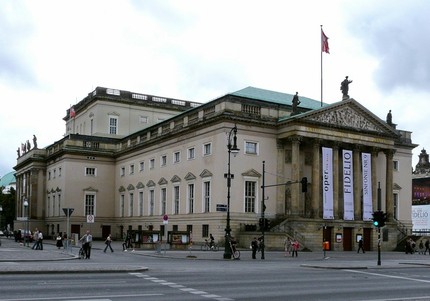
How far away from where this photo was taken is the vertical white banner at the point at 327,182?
2559 inches

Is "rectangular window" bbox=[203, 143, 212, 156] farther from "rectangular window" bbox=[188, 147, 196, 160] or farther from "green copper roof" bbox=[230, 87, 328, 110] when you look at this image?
"green copper roof" bbox=[230, 87, 328, 110]

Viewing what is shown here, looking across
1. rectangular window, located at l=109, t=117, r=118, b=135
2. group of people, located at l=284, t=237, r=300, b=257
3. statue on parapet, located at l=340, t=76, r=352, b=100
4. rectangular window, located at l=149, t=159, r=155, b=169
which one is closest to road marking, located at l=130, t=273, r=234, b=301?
group of people, located at l=284, t=237, r=300, b=257

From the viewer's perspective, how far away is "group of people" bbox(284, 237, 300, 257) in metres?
50.1

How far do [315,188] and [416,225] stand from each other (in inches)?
2771

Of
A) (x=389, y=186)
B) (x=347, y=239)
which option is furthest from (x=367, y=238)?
(x=389, y=186)

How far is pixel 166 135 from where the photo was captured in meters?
73.0

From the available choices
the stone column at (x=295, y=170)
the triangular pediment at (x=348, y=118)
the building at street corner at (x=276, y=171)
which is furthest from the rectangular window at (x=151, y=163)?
the triangular pediment at (x=348, y=118)

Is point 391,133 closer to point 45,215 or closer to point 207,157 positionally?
point 207,157

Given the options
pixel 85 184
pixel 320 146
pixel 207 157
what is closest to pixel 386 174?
pixel 320 146

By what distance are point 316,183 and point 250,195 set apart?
23.5ft

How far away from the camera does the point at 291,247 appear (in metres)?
51.9

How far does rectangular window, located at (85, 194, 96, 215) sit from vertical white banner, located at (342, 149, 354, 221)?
38.6 metres

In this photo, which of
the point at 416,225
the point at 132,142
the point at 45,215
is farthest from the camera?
the point at 416,225

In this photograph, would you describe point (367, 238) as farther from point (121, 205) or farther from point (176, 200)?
point (121, 205)
